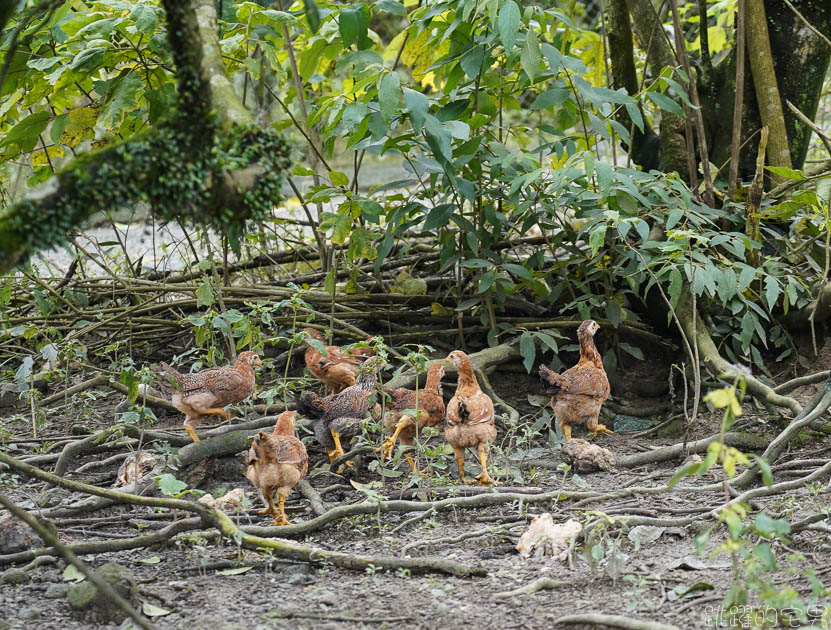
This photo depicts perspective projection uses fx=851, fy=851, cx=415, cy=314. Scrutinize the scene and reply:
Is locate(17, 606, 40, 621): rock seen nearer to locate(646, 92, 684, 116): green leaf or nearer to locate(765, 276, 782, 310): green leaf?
locate(765, 276, 782, 310): green leaf

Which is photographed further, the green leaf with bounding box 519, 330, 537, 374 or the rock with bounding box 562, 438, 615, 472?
the green leaf with bounding box 519, 330, 537, 374

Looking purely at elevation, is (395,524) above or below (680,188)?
below

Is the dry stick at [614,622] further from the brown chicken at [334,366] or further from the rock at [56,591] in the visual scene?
the brown chicken at [334,366]

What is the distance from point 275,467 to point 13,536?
3.46ft

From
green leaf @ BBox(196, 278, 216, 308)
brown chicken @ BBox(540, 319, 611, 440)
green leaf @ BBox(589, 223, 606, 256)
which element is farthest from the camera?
green leaf @ BBox(196, 278, 216, 308)

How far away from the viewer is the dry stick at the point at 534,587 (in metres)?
2.84

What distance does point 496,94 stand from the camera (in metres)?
5.15

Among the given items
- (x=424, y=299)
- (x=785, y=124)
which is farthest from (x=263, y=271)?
(x=785, y=124)

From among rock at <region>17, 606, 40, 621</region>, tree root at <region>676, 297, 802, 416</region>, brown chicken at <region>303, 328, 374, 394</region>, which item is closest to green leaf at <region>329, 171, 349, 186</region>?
brown chicken at <region>303, 328, 374, 394</region>

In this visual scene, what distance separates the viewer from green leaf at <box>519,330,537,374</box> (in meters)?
5.01

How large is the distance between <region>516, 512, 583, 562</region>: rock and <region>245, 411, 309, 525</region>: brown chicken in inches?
41.6

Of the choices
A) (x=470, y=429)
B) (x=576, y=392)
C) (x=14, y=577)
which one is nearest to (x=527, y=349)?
(x=576, y=392)

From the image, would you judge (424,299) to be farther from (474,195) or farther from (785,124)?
(785,124)

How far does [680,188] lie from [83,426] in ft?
11.9
